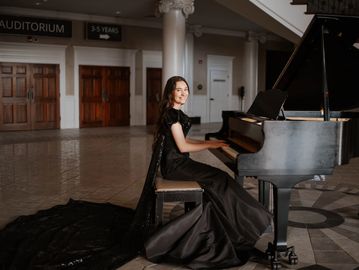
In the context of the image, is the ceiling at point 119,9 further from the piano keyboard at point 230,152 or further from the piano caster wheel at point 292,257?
the piano caster wheel at point 292,257

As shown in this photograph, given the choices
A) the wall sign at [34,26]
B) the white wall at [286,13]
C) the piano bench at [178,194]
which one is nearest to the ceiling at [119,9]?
the wall sign at [34,26]

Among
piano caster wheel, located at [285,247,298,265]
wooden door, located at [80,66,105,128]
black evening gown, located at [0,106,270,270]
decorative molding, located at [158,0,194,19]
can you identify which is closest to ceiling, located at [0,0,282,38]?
decorative molding, located at [158,0,194,19]

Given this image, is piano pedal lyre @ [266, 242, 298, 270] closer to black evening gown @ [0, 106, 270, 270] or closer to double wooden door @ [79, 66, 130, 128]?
black evening gown @ [0, 106, 270, 270]

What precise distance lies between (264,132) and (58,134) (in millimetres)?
9320

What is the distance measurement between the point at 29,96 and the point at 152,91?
3.84 meters

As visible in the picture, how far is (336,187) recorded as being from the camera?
5336 millimetres

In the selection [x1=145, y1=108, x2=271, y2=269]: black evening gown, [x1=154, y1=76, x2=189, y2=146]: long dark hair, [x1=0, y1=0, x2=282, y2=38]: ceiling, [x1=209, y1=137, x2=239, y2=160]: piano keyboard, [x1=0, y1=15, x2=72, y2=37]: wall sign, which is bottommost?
[x1=145, y1=108, x2=271, y2=269]: black evening gown

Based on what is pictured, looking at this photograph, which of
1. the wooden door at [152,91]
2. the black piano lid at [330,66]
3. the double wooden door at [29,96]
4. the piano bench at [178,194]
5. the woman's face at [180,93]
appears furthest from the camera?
the wooden door at [152,91]

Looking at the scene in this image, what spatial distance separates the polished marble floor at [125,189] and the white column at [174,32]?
2.05 m

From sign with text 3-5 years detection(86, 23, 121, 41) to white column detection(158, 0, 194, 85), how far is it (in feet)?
10.3

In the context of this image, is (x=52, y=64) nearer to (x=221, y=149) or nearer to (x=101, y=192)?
(x=101, y=192)

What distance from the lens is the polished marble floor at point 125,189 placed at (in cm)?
322

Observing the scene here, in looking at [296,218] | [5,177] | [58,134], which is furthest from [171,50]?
[296,218]

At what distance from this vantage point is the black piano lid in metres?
3.48
